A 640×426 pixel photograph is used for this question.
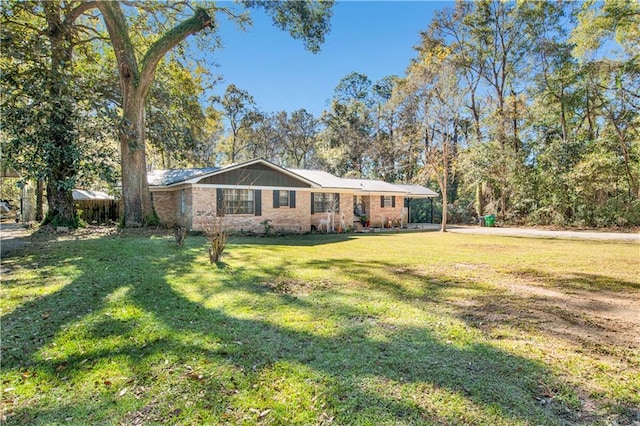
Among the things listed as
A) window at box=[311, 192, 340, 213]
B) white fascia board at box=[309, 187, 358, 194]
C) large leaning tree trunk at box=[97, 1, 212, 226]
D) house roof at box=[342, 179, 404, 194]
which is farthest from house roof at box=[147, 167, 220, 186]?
house roof at box=[342, 179, 404, 194]

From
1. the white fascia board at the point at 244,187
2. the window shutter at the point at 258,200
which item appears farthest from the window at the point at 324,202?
the window shutter at the point at 258,200

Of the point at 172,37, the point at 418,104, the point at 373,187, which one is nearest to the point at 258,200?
the point at 172,37

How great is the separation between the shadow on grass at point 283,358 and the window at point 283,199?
→ 11234mm

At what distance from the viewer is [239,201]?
15.3 m

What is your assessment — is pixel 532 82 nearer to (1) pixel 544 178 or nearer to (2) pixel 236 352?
(1) pixel 544 178

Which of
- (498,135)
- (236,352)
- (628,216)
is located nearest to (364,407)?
(236,352)

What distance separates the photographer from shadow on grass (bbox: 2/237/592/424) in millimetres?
2510

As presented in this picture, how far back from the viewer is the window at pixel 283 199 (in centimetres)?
1633

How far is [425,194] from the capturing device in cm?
2389

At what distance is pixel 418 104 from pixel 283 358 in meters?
22.3

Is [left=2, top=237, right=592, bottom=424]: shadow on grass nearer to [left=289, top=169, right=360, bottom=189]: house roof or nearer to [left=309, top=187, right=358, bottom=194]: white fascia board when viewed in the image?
[left=309, top=187, right=358, bottom=194]: white fascia board

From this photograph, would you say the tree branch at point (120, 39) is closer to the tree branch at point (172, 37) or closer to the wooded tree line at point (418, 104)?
the wooded tree line at point (418, 104)

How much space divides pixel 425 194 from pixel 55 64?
20.6m

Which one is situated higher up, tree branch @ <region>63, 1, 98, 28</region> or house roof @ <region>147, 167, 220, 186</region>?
tree branch @ <region>63, 1, 98, 28</region>
